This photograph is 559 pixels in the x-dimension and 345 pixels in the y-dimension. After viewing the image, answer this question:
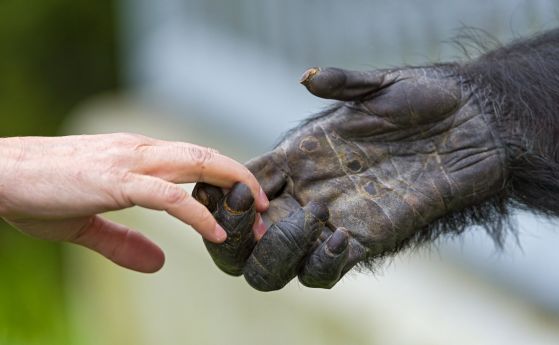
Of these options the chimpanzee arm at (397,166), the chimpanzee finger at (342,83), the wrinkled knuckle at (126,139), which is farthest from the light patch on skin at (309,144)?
the wrinkled knuckle at (126,139)


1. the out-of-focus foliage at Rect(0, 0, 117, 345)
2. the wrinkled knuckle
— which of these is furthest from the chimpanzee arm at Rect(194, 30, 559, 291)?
the out-of-focus foliage at Rect(0, 0, 117, 345)

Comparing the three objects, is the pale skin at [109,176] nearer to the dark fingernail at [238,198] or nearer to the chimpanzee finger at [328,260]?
the dark fingernail at [238,198]

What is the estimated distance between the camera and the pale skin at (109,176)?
188cm

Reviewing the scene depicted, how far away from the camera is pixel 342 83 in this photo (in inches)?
82.5

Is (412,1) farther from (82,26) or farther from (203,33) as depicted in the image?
(82,26)

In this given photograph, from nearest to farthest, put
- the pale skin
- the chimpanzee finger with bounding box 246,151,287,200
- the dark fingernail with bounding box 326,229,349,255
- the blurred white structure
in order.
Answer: the pale skin < the dark fingernail with bounding box 326,229,349,255 < the chimpanzee finger with bounding box 246,151,287,200 < the blurred white structure

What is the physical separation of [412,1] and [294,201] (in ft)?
7.25

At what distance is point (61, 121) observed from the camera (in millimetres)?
8180

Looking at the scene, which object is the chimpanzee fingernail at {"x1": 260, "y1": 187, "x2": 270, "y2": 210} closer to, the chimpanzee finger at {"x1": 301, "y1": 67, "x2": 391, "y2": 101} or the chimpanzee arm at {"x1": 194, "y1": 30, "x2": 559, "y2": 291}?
the chimpanzee arm at {"x1": 194, "y1": 30, "x2": 559, "y2": 291}

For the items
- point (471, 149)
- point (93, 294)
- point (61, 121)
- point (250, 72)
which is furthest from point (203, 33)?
point (471, 149)

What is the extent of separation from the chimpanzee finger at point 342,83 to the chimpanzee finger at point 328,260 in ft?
1.02

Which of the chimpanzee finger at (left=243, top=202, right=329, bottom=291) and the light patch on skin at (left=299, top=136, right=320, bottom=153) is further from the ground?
the light patch on skin at (left=299, top=136, right=320, bottom=153)

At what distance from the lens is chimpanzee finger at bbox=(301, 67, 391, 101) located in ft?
6.75

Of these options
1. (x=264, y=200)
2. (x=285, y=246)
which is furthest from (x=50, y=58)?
(x=285, y=246)
